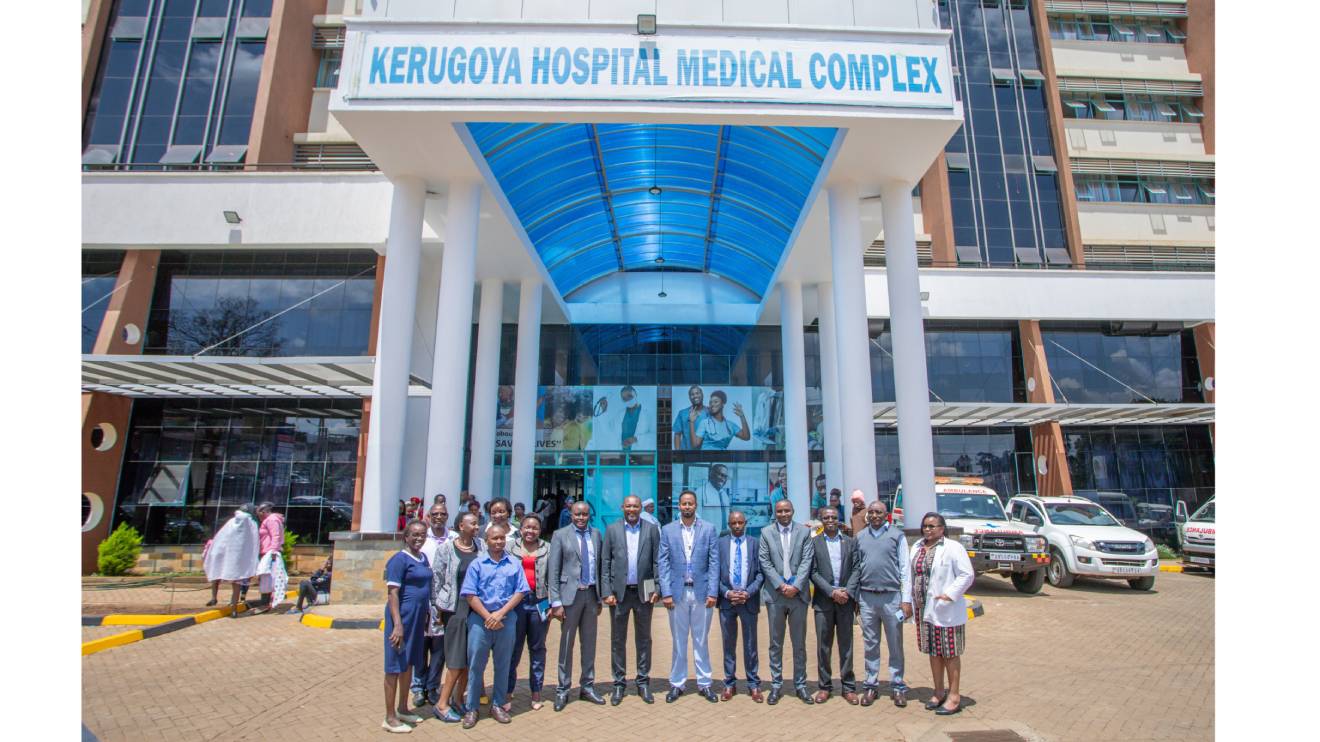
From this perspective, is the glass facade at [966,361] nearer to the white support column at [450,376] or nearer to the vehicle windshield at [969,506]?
the vehicle windshield at [969,506]

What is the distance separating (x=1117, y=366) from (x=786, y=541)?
80.1 ft

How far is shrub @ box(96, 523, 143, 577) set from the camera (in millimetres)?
16531

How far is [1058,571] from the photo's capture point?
46.5 ft

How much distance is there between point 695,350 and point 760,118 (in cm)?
1254

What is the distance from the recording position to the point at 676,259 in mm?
24375

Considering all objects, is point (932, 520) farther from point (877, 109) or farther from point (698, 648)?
point (877, 109)

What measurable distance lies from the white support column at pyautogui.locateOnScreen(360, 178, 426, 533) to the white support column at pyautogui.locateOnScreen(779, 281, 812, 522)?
36.9 ft

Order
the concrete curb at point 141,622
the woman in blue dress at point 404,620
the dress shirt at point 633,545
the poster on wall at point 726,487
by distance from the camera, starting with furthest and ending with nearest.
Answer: the poster on wall at point 726,487 → the concrete curb at point 141,622 → the dress shirt at point 633,545 → the woman in blue dress at point 404,620

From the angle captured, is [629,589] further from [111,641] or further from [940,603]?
[111,641]

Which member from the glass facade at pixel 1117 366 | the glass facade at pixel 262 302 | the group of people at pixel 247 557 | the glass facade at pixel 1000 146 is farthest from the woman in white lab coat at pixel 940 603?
the glass facade at pixel 1117 366

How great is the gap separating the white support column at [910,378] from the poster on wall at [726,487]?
963 centimetres

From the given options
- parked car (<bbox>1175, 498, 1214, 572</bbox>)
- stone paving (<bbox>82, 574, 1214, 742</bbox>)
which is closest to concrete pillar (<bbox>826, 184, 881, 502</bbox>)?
stone paving (<bbox>82, 574, 1214, 742</bbox>)

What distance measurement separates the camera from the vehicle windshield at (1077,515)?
14742 mm

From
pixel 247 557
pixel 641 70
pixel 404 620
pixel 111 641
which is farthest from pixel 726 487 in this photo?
pixel 404 620
